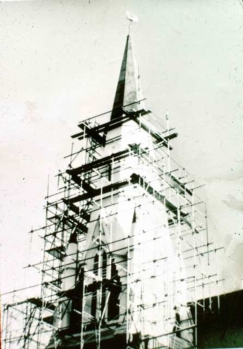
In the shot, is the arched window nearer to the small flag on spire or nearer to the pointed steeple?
the small flag on spire

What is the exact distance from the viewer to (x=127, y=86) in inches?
1446

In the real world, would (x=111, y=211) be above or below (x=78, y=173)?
below

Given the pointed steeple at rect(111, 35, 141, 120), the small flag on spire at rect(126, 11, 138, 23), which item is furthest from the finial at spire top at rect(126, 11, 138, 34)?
the pointed steeple at rect(111, 35, 141, 120)

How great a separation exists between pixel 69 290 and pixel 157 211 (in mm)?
4788

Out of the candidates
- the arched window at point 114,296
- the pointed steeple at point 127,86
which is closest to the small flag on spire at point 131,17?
the pointed steeple at point 127,86

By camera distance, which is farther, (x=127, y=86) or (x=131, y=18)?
(x=127, y=86)

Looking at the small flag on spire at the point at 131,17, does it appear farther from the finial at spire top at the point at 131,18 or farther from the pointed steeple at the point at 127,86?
the pointed steeple at the point at 127,86

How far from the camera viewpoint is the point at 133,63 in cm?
3797

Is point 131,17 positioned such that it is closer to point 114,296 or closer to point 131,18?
point 131,18

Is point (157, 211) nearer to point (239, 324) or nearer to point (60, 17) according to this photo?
point (239, 324)

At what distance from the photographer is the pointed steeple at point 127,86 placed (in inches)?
1389

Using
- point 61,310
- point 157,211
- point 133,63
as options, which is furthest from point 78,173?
point 133,63

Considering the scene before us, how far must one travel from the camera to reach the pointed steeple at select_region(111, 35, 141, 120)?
35281mm

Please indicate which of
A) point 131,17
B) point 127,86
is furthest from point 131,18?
point 127,86
